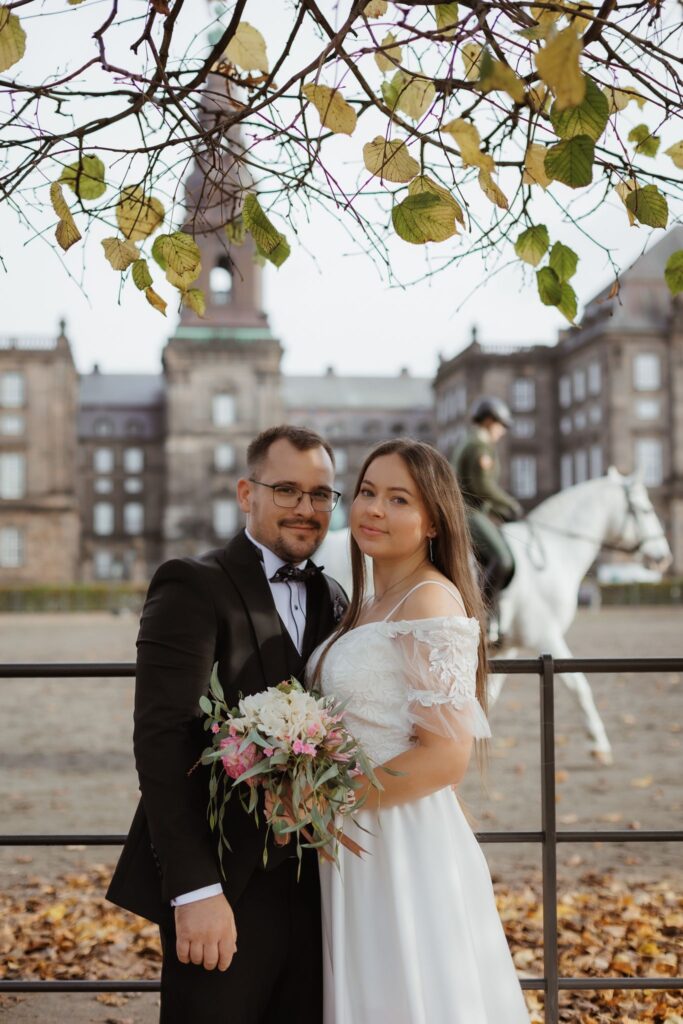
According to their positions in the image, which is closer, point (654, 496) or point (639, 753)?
point (639, 753)

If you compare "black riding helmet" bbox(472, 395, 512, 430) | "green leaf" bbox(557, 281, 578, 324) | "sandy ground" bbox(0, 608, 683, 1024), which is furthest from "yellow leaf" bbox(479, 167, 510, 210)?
"black riding helmet" bbox(472, 395, 512, 430)

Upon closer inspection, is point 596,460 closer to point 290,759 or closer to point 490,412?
point 490,412

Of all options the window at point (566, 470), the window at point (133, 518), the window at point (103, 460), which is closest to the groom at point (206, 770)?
the window at point (566, 470)

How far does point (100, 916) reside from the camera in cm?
555

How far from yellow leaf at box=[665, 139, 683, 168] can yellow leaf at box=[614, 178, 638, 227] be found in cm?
12

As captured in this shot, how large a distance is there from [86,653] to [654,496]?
148 feet

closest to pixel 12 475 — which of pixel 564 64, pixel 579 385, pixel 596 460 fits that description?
pixel 579 385

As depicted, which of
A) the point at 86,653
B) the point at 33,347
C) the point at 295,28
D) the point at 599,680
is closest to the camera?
the point at 295,28

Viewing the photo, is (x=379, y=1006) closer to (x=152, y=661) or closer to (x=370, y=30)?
(x=152, y=661)

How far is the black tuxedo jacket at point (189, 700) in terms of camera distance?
2.43 meters

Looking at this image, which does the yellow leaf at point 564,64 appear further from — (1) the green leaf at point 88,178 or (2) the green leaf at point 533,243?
(1) the green leaf at point 88,178

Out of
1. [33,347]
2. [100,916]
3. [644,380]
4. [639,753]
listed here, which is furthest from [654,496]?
[100,916]

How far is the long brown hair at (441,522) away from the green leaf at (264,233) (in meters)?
0.70

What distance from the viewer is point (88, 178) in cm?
307
